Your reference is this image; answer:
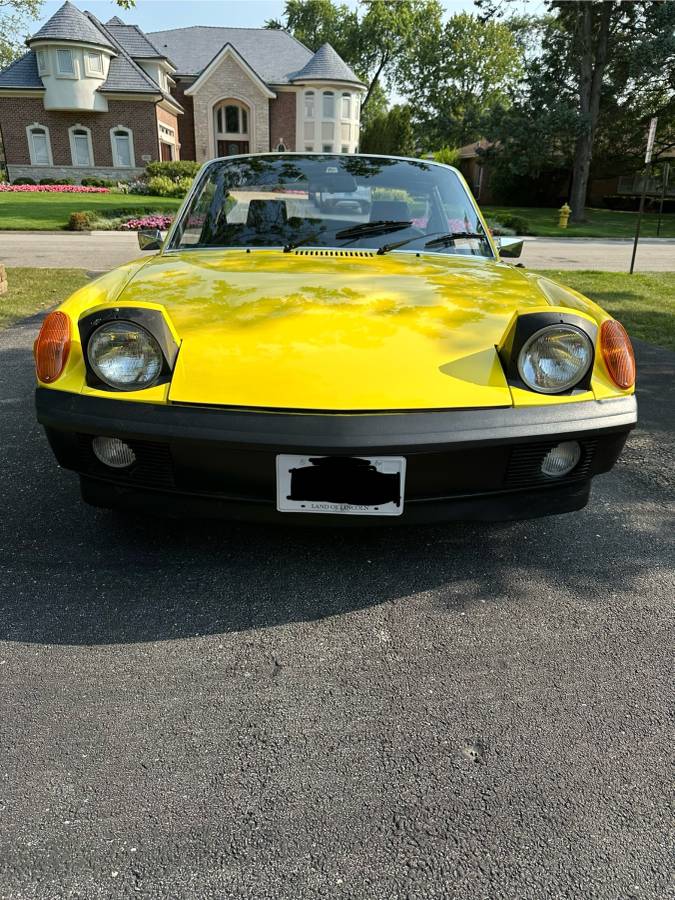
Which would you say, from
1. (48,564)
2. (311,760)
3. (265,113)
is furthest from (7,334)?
(265,113)

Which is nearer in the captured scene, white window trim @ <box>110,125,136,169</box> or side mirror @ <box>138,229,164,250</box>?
side mirror @ <box>138,229,164,250</box>

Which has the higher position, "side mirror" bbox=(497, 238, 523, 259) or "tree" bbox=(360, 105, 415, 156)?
"tree" bbox=(360, 105, 415, 156)

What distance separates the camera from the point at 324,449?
1.97 metres

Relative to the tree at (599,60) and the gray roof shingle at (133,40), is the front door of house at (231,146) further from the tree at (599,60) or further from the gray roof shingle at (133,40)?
the tree at (599,60)

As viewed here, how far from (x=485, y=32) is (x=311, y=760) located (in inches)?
2358

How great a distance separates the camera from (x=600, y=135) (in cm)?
3531

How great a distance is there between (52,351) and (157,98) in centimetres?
4024

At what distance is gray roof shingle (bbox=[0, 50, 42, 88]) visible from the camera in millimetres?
36031

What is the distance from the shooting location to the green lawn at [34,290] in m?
6.99

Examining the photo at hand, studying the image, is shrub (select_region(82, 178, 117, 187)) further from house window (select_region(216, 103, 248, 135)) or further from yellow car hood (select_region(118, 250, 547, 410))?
yellow car hood (select_region(118, 250, 547, 410))

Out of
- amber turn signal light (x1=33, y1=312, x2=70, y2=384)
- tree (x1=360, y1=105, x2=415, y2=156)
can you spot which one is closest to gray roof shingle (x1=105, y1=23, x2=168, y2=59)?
tree (x1=360, y1=105, x2=415, y2=156)

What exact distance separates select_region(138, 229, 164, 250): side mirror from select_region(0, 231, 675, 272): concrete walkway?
737 centimetres

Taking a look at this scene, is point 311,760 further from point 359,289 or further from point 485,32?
point 485,32

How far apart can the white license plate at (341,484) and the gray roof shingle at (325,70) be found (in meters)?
44.7
